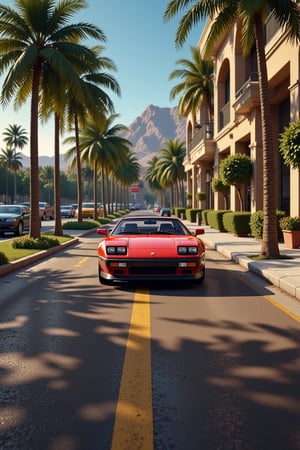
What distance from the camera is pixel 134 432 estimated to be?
2957mm

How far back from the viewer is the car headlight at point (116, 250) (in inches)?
321

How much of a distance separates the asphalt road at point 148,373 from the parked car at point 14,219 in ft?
53.1

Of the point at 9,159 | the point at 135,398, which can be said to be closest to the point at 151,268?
the point at 135,398

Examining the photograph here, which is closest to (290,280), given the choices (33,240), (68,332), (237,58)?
(68,332)

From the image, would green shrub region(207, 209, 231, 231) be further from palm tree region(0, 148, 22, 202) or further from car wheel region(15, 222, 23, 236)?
palm tree region(0, 148, 22, 202)

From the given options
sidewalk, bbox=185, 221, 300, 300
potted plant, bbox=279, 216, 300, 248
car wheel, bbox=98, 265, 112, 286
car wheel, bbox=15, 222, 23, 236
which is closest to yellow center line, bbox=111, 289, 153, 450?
car wheel, bbox=98, 265, 112, 286

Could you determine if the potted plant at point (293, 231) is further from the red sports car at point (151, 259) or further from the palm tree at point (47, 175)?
the palm tree at point (47, 175)

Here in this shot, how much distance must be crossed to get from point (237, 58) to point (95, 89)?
855cm

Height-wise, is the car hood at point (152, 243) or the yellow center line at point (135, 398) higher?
the car hood at point (152, 243)

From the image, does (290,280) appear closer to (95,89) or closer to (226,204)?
(95,89)

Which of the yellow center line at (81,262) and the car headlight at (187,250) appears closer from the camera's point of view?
the car headlight at (187,250)

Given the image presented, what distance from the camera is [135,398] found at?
348 centimetres

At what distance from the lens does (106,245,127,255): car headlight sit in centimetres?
815

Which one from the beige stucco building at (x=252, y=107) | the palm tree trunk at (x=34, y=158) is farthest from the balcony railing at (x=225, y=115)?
the palm tree trunk at (x=34, y=158)
